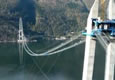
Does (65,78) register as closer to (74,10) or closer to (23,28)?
(23,28)

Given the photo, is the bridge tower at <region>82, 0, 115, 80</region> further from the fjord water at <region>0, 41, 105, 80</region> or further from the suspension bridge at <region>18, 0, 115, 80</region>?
the fjord water at <region>0, 41, 105, 80</region>

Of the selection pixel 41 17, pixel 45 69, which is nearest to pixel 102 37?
pixel 45 69

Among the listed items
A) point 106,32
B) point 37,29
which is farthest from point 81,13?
point 106,32

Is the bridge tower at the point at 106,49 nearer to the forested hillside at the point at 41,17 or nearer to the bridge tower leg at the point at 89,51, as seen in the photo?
the bridge tower leg at the point at 89,51

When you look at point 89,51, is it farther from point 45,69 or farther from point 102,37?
point 45,69

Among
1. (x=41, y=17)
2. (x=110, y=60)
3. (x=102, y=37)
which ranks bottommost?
(x=110, y=60)

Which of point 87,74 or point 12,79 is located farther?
point 12,79

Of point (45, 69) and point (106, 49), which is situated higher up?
point (106, 49)

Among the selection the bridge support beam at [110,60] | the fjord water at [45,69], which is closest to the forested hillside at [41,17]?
the fjord water at [45,69]
